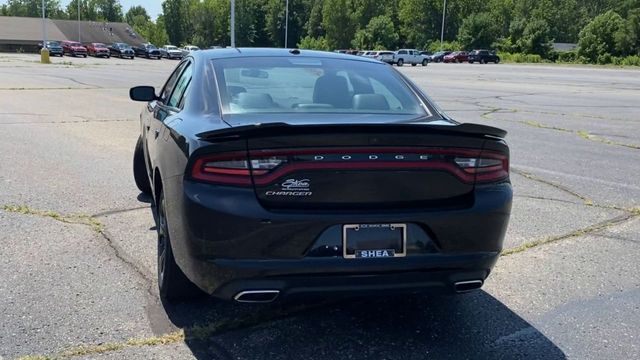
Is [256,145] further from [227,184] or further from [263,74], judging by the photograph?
[263,74]

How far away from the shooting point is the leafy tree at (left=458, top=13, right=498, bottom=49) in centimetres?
9725

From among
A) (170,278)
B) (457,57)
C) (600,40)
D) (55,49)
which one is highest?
(600,40)

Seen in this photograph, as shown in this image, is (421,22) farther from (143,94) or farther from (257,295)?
(257,295)

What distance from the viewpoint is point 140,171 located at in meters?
6.73

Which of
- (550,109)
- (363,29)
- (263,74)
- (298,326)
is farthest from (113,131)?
(363,29)

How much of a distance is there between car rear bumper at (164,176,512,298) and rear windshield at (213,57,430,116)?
82 centimetres

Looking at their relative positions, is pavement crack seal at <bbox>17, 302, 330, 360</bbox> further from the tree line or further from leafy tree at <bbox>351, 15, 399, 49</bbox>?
leafy tree at <bbox>351, 15, 399, 49</bbox>

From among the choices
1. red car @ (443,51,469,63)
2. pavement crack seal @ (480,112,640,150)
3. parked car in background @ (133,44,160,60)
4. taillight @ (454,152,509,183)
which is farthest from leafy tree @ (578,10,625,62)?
taillight @ (454,152,509,183)

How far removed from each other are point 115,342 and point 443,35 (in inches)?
4379

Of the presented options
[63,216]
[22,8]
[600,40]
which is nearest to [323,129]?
[63,216]

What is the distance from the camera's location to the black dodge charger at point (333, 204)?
3145mm

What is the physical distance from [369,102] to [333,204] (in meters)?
1.22

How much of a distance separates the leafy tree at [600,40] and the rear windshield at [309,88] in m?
84.5

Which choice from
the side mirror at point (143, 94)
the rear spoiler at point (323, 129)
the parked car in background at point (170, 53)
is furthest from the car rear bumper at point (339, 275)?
the parked car in background at point (170, 53)
